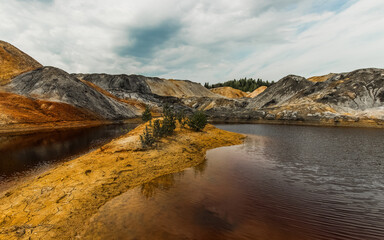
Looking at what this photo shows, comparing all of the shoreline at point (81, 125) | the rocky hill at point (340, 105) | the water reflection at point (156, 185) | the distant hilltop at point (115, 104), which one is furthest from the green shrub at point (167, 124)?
the rocky hill at point (340, 105)

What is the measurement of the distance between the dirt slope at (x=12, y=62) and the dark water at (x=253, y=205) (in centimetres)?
8469

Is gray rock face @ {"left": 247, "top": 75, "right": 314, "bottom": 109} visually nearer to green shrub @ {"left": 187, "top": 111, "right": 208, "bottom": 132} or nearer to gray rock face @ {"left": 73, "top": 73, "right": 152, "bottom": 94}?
green shrub @ {"left": 187, "top": 111, "right": 208, "bottom": 132}

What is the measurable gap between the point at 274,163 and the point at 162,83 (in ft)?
423

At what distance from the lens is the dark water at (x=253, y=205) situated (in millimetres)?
6723

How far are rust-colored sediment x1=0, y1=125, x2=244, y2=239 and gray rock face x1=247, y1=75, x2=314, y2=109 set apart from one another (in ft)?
259

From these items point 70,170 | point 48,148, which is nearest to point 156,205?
point 70,170

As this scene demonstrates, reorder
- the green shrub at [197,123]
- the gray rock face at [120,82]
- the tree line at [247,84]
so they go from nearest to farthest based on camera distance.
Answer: the green shrub at [197,123] < the gray rock face at [120,82] < the tree line at [247,84]

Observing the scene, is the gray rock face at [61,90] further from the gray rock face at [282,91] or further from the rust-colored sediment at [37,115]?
the gray rock face at [282,91]

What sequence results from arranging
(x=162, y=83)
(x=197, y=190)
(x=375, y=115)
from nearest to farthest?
(x=197, y=190) < (x=375, y=115) < (x=162, y=83)

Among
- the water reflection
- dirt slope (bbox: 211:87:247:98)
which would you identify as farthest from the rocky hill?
dirt slope (bbox: 211:87:247:98)

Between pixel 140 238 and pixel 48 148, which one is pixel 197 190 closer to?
pixel 140 238

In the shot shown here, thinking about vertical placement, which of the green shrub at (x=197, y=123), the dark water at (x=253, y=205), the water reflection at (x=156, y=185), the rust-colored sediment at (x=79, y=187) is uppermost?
the green shrub at (x=197, y=123)

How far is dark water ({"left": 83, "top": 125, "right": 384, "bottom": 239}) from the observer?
6723 mm

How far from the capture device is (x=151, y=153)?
615 inches
